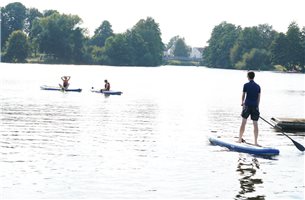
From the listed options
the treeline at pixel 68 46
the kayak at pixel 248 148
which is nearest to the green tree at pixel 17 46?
the treeline at pixel 68 46

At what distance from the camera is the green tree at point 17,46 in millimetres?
178375

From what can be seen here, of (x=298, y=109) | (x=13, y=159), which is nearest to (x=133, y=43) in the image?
(x=298, y=109)

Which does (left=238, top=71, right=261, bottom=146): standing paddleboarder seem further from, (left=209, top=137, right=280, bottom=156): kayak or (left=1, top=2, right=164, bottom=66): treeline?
(left=1, top=2, right=164, bottom=66): treeline

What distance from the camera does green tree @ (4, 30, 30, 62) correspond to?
17838 centimetres

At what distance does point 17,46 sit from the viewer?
179 meters

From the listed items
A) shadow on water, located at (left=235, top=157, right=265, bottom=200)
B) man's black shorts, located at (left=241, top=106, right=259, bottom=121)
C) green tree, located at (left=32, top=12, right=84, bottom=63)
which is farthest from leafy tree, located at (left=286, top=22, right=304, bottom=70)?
shadow on water, located at (left=235, top=157, right=265, bottom=200)

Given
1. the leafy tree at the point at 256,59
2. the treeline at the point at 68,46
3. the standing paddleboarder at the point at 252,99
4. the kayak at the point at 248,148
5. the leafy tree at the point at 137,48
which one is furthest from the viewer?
the leafy tree at the point at 137,48

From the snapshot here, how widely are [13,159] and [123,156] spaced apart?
147 inches

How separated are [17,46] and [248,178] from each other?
168873 millimetres

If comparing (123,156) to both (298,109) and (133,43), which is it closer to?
(298,109)

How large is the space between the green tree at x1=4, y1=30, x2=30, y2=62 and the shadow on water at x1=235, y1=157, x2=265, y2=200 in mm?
165229

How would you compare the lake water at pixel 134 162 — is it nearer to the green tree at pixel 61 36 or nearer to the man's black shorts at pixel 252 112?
the man's black shorts at pixel 252 112

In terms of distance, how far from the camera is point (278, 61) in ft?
616

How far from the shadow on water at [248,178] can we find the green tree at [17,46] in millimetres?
165229
